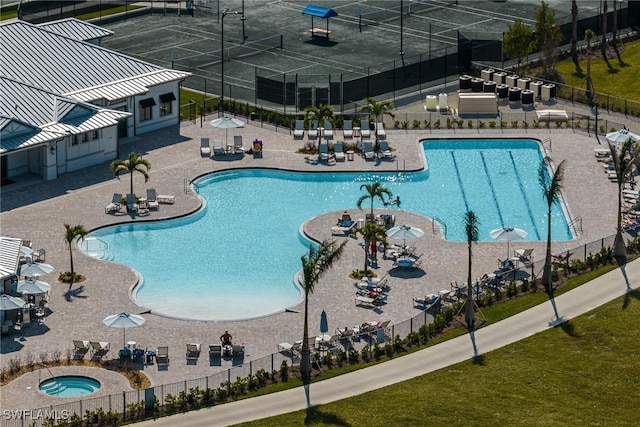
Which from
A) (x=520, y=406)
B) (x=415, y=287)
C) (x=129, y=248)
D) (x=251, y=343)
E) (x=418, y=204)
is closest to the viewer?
(x=520, y=406)

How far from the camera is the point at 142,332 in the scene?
261ft

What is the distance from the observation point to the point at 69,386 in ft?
244

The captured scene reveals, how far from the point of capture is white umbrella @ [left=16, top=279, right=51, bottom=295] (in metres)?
80.2

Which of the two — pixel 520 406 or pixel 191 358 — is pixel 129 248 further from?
pixel 520 406

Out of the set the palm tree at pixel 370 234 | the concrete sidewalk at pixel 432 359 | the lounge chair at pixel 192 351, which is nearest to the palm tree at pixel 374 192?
the palm tree at pixel 370 234

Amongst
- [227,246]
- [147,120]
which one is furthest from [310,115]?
[227,246]

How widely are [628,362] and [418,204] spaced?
23311 mm

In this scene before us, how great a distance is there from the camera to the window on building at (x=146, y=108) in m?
107

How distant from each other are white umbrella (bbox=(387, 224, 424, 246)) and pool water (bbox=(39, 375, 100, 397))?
67.3 ft

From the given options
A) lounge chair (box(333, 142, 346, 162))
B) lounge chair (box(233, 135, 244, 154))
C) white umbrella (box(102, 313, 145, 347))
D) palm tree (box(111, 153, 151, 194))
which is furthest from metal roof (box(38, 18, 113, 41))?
white umbrella (box(102, 313, 145, 347))

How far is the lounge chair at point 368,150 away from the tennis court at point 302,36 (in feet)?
36.8

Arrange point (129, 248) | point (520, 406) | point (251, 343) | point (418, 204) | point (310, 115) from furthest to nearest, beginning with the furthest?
point (310, 115)
point (418, 204)
point (129, 248)
point (251, 343)
point (520, 406)

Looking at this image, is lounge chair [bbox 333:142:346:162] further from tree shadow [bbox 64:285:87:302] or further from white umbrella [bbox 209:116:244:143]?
tree shadow [bbox 64:285:87:302]

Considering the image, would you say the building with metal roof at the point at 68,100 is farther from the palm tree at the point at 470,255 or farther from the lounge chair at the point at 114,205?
the palm tree at the point at 470,255
